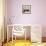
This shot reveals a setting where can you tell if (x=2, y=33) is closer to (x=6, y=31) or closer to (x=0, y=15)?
(x=6, y=31)

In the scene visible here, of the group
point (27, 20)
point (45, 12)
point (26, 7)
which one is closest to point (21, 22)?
point (27, 20)

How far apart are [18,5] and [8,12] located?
22cm

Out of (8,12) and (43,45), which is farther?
(8,12)

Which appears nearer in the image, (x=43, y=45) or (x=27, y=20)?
(x=43, y=45)

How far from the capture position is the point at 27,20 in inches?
86.6

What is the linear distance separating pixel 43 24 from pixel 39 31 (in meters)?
0.18

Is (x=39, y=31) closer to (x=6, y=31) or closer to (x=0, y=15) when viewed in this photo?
(x=6, y=31)

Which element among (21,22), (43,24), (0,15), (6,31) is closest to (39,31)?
(43,24)

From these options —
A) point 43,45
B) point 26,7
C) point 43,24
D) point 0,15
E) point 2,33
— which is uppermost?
point 26,7

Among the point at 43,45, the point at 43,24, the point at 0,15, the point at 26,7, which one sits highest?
the point at 26,7

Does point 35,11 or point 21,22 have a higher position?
point 35,11

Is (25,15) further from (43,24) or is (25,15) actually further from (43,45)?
(43,45)

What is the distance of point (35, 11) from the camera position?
2191 mm

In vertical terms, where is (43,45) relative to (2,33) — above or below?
below
